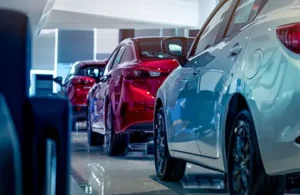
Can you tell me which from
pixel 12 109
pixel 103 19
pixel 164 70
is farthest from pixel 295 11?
pixel 103 19

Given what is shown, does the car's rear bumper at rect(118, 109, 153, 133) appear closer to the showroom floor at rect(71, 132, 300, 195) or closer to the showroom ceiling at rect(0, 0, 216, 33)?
the showroom floor at rect(71, 132, 300, 195)

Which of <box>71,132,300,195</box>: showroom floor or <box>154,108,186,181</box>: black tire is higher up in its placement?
<box>154,108,186,181</box>: black tire

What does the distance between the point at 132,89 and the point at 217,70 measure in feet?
11.8

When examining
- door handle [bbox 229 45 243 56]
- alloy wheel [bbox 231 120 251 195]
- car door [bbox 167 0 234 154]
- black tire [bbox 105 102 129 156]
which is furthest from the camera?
black tire [bbox 105 102 129 156]

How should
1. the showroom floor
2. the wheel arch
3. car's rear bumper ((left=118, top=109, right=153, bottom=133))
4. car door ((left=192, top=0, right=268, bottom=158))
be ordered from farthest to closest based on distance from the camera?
1. car's rear bumper ((left=118, top=109, right=153, bottom=133))
2. the showroom floor
3. car door ((left=192, top=0, right=268, bottom=158))
4. the wheel arch

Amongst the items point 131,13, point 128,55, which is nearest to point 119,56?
point 128,55

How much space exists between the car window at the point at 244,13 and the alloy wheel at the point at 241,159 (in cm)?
75

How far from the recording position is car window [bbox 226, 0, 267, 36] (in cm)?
421

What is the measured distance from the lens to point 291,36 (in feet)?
11.3

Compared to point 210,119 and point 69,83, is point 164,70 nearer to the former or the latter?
point 210,119

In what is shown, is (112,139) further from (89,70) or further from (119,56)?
(89,70)

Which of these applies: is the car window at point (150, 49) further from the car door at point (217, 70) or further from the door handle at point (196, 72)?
the car door at point (217, 70)

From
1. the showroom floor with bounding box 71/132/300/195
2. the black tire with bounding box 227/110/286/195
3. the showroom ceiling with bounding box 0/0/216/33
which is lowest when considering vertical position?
the showroom floor with bounding box 71/132/300/195

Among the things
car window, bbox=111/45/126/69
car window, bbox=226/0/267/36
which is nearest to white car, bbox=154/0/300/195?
car window, bbox=226/0/267/36
